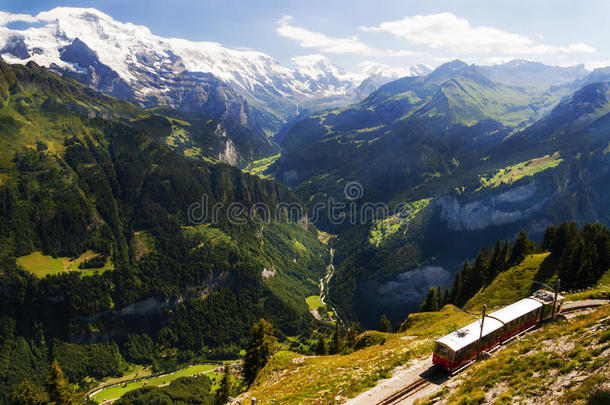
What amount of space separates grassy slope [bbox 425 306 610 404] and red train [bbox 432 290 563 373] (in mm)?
2278

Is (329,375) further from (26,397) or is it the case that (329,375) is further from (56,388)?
(26,397)

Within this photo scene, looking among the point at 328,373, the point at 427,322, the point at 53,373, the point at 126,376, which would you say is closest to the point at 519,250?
the point at 427,322

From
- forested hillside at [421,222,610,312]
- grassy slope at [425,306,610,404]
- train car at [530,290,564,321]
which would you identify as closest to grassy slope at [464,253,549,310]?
forested hillside at [421,222,610,312]

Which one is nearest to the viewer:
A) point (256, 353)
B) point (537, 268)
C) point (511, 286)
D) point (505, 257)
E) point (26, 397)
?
point (26, 397)

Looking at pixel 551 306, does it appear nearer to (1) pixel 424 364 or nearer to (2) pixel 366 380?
(1) pixel 424 364

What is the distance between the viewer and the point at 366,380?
124 ft

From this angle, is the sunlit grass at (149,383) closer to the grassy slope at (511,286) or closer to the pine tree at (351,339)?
the pine tree at (351,339)

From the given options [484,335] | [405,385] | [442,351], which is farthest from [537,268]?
[405,385]

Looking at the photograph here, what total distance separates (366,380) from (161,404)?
154098 mm

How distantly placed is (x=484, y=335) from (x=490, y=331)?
43.1 inches

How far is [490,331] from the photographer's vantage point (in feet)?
121

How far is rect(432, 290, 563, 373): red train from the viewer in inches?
1364

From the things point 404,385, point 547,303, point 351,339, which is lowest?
point 351,339

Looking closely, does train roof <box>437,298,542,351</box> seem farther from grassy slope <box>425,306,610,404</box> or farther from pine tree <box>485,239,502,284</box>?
pine tree <box>485,239,502,284</box>
